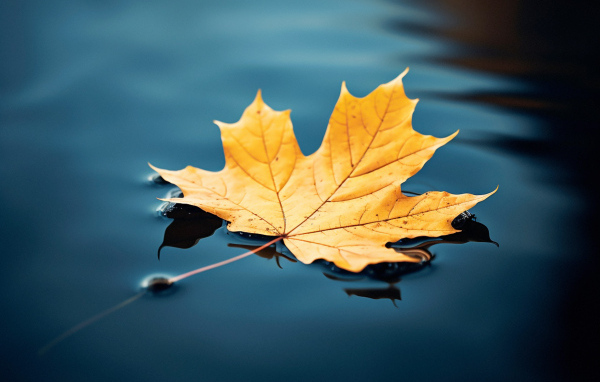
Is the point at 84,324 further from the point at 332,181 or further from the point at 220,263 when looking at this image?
the point at 332,181

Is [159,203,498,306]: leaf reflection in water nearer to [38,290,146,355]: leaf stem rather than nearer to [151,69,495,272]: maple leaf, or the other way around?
[151,69,495,272]: maple leaf

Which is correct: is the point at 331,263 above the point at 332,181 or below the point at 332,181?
below

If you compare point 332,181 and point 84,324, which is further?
point 332,181

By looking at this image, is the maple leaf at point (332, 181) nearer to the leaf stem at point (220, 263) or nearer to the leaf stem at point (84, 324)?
the leaf stem at point (220, 263)

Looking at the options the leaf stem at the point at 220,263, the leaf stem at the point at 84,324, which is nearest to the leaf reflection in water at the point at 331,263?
the leaf stem at the point at 220,263

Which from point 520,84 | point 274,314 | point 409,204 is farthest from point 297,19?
point 274,314

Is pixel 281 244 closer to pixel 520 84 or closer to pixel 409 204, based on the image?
pixel 409 204

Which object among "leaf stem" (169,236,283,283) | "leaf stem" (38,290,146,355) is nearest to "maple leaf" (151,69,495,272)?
"leaf stem" (169,236,283,283)

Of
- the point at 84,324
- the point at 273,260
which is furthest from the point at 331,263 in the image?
the point at 84,324
